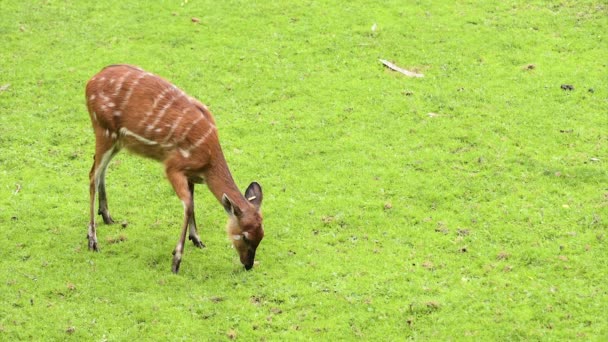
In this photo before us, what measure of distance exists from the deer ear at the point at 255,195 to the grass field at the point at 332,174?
0.74 meters

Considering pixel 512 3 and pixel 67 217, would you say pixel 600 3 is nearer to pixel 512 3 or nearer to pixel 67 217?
pixel 512 3

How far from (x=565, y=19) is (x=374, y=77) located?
445cm

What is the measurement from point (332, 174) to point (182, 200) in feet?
9.94

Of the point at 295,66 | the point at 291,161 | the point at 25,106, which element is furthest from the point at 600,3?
the point at 25,106

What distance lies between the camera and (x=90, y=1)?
59.6 ft

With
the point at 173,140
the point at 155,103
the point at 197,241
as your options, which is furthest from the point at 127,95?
the point at 197,241

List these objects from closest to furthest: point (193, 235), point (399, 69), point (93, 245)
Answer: point (93, 245)
point (193, 235)
point (399, 69)

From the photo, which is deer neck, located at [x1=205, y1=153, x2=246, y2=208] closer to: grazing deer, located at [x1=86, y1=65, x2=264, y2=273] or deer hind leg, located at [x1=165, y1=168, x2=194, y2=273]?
grazing deer, located at [x1=86, y1=65, x2=264, y2=273]

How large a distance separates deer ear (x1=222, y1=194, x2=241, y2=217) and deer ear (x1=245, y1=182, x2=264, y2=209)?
338 millimetres

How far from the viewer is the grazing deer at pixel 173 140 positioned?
10.5 meters

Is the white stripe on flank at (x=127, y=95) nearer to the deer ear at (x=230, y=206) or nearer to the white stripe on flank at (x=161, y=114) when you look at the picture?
the white stripe on flank at (x=161, y=114)

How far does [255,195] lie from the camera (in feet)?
35.6

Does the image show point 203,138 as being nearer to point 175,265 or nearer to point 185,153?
point 185,153

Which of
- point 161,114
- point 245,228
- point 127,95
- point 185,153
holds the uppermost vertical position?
point 127,95
